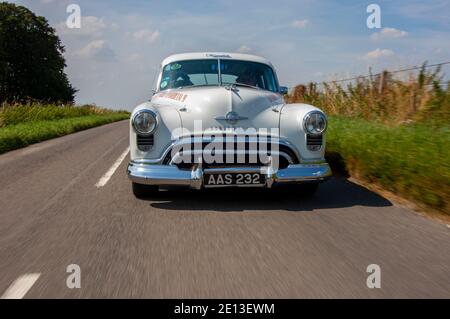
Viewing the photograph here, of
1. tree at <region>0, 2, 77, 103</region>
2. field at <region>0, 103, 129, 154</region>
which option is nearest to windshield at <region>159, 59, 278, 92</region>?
field at <region>0, 103, 129, 154</region>

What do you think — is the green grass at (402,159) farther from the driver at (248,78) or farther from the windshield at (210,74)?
the driver at (248,78)

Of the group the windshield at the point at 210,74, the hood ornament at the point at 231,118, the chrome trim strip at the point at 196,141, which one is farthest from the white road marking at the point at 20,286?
the windshield at the point at 210,74

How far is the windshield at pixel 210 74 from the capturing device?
6.81m

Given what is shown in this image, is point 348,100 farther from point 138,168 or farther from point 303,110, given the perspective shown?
point 138,168

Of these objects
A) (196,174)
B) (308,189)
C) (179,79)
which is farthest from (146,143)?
(308,189)

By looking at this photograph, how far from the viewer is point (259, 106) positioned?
573cm

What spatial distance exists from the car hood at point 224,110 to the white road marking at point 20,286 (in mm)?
2545

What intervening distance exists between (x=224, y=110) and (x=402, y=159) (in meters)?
2.13

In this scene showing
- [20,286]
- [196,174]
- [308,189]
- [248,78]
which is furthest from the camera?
[248,78]

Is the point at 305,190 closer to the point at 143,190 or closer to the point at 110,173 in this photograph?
the point at 143,190

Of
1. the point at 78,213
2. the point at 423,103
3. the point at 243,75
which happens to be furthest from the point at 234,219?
the point at 423,103

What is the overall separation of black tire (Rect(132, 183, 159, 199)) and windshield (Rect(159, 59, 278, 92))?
1675mm

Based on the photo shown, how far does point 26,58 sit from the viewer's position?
160 ft

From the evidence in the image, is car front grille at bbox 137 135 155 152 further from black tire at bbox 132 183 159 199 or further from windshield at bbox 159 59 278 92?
windshield at bbox 159 59 278 92
